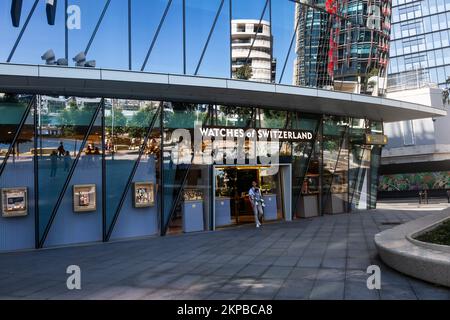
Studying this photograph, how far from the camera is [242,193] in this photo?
59.5 feet

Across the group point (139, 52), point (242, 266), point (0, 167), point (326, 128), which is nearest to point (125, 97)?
point (139, 52)

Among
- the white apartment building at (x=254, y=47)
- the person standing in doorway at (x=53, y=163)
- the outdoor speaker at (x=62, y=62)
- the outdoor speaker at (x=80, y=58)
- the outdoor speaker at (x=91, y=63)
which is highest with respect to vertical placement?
the white apartment building at (x=254, y=47)

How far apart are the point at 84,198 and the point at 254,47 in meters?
7.99

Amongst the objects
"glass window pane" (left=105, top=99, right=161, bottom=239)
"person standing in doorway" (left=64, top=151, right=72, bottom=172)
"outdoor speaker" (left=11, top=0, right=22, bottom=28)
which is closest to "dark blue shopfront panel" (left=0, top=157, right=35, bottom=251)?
"person standing in doorway" (left=64, top=151, right=72, bottom=172)

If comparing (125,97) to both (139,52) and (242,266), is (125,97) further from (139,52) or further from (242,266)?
(242,266)

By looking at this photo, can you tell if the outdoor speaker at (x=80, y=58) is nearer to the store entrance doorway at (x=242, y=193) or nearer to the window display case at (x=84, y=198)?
the window display case at (x=84, y=198)

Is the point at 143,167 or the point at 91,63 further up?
the point at 91,63

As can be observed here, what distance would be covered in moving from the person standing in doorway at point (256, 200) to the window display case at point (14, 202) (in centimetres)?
776

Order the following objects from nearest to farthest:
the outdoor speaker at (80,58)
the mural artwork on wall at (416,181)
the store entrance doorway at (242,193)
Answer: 1. the outdoor speaker at (80,58)
2. the store entrance doorway at (242,193)
3. the mural artwork on wall at (416,181)

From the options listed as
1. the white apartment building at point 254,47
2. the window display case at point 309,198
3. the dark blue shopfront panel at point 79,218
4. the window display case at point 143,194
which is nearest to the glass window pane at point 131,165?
→ the window display case at point 143,194

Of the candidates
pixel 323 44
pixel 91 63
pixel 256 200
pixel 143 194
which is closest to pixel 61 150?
pixel 91 63

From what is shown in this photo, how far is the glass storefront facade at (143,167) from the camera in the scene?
13.6 metres

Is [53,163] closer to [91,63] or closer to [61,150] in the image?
[61,150]
